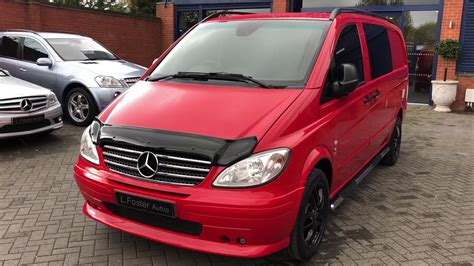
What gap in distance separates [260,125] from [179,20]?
14.0 m

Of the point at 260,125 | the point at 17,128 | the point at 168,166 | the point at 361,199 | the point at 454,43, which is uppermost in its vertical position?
A: the point at 454,43

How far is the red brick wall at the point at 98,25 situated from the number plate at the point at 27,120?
6.69m

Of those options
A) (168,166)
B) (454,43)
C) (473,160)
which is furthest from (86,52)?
(454,43)

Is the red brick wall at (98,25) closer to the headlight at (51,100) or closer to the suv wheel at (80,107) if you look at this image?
the suv wheel at (80,107)

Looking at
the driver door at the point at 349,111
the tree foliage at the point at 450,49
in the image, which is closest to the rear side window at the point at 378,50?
the driver door at the point at 349,111

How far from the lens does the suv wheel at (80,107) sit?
7719mm

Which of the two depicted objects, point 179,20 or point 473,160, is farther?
point 179,20

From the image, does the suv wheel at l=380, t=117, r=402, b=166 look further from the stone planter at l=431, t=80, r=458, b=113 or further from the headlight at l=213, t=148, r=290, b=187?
the stone planter at l=431, t=80, r=458, b=113

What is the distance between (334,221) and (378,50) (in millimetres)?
2151

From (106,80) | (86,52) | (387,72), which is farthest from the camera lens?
(86,52)

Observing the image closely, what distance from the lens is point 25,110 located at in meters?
6.18

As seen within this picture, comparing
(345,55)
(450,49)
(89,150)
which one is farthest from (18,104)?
(450,49)

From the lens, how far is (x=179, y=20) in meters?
16.1

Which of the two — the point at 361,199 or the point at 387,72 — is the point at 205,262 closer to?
the point at 361,199
